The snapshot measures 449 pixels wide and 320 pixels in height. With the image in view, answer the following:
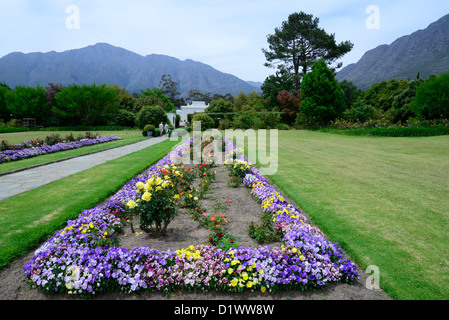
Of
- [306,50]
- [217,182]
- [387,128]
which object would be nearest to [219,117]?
[306,50]

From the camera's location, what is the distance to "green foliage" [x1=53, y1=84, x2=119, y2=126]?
1393 inches

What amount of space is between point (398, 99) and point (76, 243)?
41123mm

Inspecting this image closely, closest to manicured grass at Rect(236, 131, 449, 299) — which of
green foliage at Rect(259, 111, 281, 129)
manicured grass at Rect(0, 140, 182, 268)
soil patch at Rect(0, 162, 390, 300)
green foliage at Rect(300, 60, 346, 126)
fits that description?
soil patch at Rect(0, 162, 390, 300)

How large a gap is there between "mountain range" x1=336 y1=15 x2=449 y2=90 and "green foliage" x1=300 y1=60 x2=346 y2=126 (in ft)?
349

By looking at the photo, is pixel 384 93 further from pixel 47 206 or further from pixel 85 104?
pixel 47 206

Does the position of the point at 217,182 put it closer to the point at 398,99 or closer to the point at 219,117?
the point at 219,117

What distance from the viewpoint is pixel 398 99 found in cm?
3372

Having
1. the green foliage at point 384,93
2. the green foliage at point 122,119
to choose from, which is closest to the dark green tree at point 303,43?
the green foliage at point 384,93

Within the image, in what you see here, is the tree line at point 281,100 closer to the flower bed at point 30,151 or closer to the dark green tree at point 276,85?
the dark green tree at point 276,85

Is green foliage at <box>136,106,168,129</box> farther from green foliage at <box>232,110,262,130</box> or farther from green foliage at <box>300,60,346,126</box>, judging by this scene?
green foliage at <box>300,60,346,126</box>

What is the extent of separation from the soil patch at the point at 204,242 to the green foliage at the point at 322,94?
25005 millimetres

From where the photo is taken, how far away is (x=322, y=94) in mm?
28156

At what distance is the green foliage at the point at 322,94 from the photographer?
27.9 m
